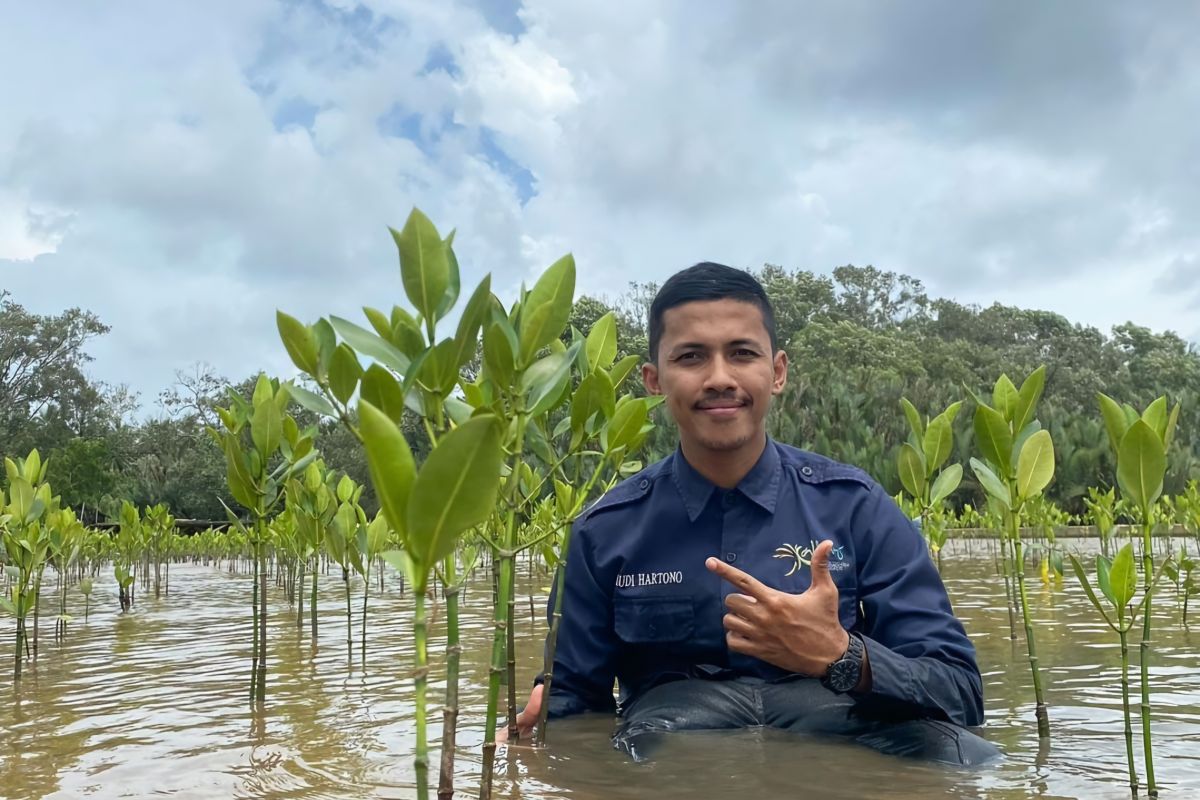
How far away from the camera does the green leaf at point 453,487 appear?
1.10m

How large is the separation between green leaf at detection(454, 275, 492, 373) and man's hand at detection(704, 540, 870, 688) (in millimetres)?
787

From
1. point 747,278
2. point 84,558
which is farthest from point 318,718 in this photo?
point 84,558

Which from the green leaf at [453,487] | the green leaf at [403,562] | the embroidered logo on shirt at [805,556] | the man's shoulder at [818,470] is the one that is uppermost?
the man's shoulder at [818,470]

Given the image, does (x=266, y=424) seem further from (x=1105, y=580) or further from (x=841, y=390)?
(x=841, y=390)

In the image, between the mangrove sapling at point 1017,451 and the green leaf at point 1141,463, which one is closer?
the green leaf at point 1141,463

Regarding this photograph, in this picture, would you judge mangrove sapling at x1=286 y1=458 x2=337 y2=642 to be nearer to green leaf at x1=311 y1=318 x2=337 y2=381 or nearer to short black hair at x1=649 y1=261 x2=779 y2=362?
short black hair at x1=649 y1=261 x2=779 y2=362

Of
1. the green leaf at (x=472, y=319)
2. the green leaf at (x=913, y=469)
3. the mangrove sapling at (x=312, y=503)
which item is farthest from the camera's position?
the mangrove sapling at (x=312, y=503)

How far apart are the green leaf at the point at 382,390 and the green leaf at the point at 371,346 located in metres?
0.08

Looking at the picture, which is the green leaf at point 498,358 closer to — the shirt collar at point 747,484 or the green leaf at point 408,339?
the green leaf at point 408,339

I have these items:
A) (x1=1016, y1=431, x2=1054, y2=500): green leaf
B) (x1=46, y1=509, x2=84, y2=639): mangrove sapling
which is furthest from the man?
(x1=46, y1=509, x2=84, y2=639): mangrove sapling

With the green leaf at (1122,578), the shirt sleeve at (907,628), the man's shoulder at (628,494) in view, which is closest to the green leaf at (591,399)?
the man's shoulder at (628,494)

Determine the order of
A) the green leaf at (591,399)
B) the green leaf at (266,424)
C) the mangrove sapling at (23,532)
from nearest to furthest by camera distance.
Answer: the green leaf at (591,399), the green leaf at (266,424), the mangrove sapling at (23,532)

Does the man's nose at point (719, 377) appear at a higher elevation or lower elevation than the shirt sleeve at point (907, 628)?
higher

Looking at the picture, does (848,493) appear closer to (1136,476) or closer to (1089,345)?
(1136,476)
